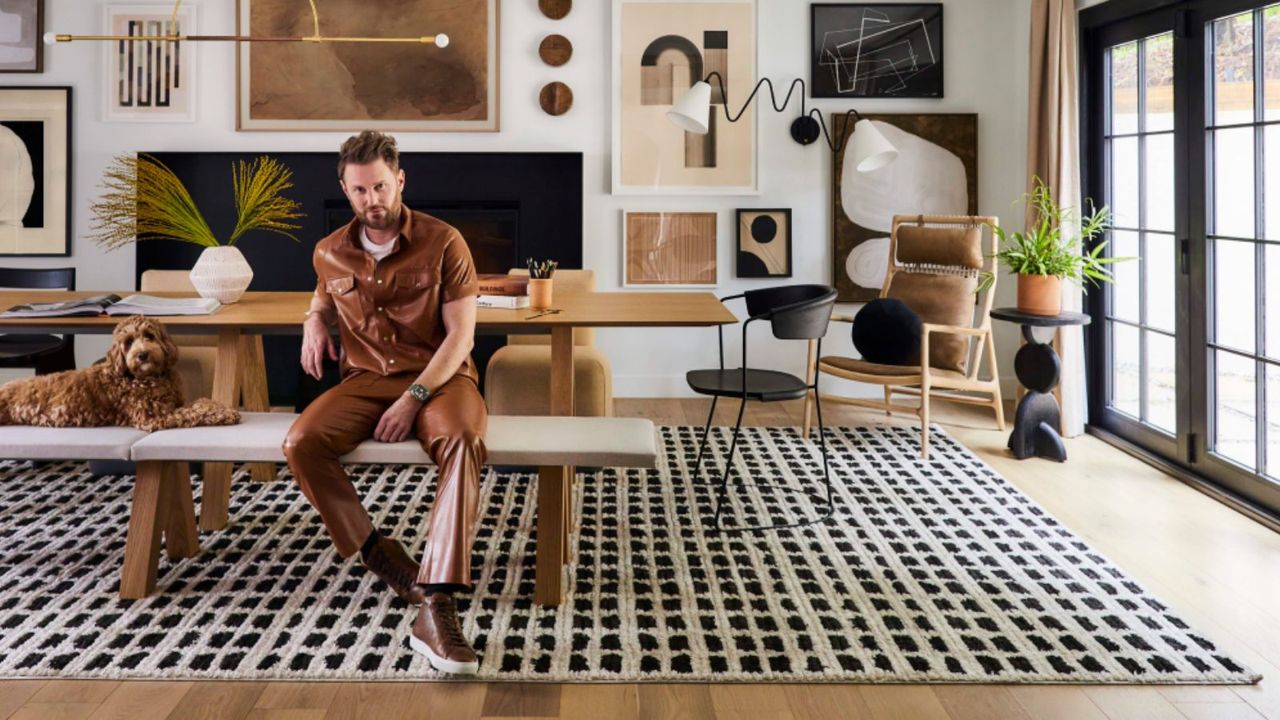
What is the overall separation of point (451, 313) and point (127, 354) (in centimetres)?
88

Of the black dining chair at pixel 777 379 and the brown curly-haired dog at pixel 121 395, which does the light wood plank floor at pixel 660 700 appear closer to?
the brown curly-haired dog at pixel 121 395

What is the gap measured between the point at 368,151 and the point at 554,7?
3440 millimetres

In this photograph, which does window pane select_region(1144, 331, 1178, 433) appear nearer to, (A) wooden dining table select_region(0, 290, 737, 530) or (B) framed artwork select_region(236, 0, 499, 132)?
(A) wooden dining table select_region(0, 290, 737, 530)

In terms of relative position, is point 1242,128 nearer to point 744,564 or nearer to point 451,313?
point 744,564

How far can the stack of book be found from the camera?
3.45 m

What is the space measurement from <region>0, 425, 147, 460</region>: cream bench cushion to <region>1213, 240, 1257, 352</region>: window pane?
3.86m

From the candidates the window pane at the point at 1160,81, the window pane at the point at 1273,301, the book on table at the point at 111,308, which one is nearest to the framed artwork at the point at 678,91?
the window pane at the point at 1160,81

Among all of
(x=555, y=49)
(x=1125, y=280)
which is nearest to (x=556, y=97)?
(x=555, y=49)

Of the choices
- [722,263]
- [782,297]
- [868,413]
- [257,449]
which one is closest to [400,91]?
[722,263]

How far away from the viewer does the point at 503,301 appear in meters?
3.45

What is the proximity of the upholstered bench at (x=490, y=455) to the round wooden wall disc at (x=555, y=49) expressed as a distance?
3480 millimetres

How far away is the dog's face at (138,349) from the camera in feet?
8.89

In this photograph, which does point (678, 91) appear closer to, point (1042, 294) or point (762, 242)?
point (762, 242)

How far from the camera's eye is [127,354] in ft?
8.90
